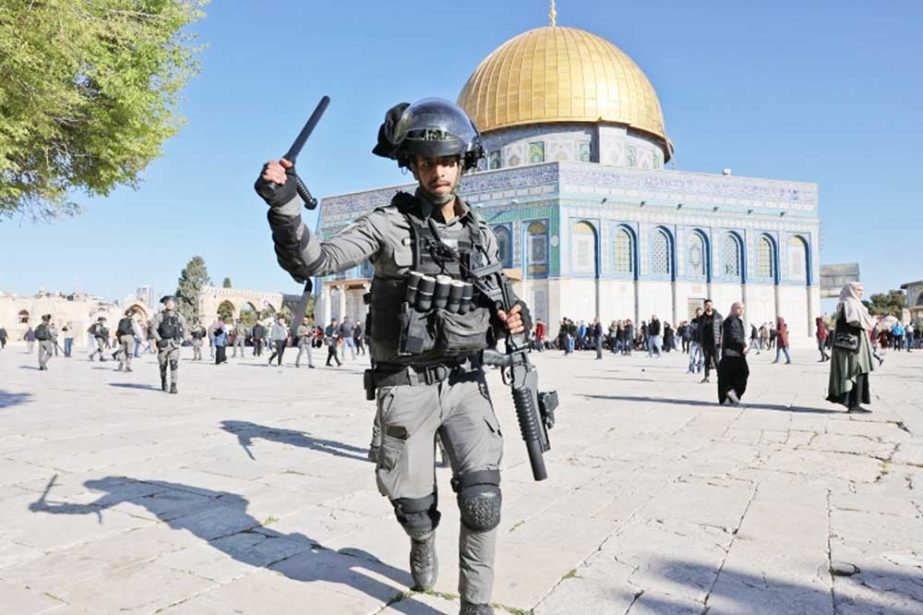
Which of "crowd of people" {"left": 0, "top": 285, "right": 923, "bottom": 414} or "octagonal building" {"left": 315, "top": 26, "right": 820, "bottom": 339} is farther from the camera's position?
"octagonal building" {"left": 315, "top": 26, "right": 820, "bottom": 339}

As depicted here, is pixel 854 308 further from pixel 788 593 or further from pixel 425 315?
pixel 425 315

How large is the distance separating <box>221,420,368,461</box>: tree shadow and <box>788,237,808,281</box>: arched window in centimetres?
3299

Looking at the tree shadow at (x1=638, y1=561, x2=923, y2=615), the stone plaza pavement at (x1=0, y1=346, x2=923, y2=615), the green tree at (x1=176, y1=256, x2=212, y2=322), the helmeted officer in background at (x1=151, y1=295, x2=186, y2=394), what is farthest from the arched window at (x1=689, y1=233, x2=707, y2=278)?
the green tree at (x1=176, y1=256, x2=212, y2=322)

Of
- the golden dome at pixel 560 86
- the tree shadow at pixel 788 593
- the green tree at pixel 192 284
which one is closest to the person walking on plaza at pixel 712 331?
the tree shadow at pixel 788 593

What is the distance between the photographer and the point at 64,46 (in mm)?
4863

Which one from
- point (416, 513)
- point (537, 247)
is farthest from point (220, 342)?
point (537, 247)

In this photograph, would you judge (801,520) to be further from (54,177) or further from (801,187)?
(801,187)

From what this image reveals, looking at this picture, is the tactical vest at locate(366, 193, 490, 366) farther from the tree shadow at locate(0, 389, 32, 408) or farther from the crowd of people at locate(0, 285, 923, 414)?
the tree shadow at locate(0, 389, 32, 408)

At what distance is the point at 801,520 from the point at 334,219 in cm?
3569

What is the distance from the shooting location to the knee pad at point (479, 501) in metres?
2.11

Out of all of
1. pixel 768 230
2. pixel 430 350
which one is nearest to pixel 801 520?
pixel 430 350

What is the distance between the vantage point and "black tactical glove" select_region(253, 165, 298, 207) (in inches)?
71.3

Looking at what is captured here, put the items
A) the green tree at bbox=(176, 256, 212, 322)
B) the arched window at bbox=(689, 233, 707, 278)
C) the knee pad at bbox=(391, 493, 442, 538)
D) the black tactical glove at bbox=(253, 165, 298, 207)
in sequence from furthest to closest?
1. the green tree at bbox=(176, 256, 212, 322)
2. the arched window at bbox=(689, 233, 707, 278)
3. the knee pad at bbox=(391, 493, 442, 538)
4. the black tactical glove at bbox=(253, 165, 298, 207)

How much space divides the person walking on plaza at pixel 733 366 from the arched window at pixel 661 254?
24.3 metres
